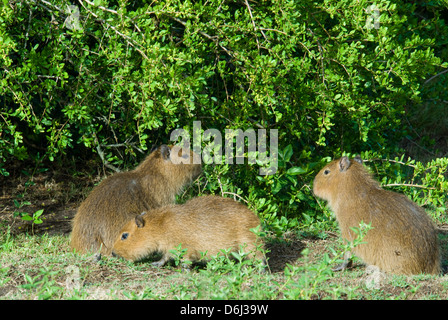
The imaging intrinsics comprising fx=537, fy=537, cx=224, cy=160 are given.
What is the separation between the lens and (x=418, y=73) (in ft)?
20.2

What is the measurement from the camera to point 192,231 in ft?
16.7

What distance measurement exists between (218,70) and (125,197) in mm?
1733

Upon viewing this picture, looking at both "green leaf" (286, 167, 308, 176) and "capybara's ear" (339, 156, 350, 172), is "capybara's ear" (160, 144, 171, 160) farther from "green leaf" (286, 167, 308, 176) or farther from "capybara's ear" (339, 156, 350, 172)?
"capybara's ear" (339, 156, 350, 172)

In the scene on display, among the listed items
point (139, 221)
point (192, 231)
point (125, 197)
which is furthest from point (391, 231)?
point (125, 197)

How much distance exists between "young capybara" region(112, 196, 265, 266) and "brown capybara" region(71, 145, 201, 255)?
0.23 m

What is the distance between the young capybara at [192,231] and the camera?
505 cm

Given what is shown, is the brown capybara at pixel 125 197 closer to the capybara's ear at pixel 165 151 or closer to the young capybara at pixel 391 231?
the capybara's ear at pixel 165 151

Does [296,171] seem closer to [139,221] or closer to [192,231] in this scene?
[192,231]

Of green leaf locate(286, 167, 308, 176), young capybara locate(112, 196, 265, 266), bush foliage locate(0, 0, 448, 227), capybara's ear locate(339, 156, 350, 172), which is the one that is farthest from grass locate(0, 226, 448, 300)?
bush foliage locate(0, 0, 448, 227)

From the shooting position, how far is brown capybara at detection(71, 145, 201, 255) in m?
5.38

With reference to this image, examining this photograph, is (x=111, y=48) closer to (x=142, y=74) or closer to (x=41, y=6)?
(x=142, y=74)

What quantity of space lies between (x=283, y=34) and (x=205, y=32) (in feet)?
2.79

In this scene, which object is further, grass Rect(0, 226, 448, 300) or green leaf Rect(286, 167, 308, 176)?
green leaf Rect(286, 167, 308, 176)
